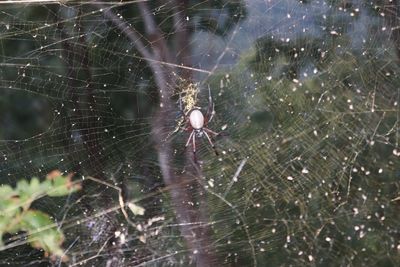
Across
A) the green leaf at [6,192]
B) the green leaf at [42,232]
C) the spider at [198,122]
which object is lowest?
the green leaf at [42,232]

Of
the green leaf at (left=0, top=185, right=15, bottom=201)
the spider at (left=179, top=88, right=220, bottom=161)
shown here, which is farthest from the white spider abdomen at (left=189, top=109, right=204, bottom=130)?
the green leaf at (left=0, top=185, right=15, bottom=201)

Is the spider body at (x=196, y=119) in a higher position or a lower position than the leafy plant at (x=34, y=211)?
higher

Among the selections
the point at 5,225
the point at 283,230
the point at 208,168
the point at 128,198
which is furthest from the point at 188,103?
the point at 5,225

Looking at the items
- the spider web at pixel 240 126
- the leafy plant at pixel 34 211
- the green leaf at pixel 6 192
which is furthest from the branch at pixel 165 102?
the green leaf at pixel 6 192

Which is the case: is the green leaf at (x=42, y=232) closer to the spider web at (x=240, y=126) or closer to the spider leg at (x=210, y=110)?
the spider web at (x=240, y=126)

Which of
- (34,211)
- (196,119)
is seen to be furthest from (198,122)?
(34,211)

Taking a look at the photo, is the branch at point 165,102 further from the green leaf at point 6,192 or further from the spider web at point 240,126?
the green leaf at point 6,192

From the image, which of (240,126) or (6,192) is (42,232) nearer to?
(6,192)

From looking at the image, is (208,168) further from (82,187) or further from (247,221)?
(82,187)
